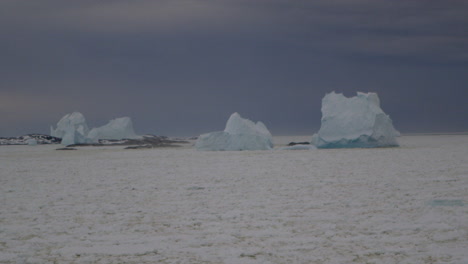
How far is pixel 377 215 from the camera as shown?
612 cm

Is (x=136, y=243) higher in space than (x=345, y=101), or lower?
lower

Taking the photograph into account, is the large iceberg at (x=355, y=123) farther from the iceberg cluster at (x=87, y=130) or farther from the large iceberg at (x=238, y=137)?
the iceberg cluster at (x=87, y=130)

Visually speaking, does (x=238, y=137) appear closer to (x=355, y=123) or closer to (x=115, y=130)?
(x=355, y=123)

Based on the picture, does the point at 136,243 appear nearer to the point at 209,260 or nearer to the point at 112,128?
the point at 209,260

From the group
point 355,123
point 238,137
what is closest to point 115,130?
point 238,137

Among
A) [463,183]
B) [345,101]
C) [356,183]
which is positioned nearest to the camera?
[463,183]

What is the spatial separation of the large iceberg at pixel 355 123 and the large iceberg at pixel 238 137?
3.93 meters

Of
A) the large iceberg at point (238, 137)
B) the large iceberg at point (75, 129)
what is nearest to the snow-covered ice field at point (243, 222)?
the large iceberg at point (238, 137)

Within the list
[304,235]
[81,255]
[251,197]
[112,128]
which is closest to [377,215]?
[304,235]

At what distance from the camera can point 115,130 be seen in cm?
4659

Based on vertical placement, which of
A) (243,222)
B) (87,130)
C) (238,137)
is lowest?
(243,222)

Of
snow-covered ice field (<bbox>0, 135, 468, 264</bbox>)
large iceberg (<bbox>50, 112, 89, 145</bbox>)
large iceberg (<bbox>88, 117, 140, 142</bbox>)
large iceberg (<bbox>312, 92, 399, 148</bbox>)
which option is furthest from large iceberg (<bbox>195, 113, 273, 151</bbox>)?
large iceberg (<bbox>50, 112, 89, 145</bbox>)

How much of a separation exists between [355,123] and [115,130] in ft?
93.6

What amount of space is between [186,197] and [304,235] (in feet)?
12.1
